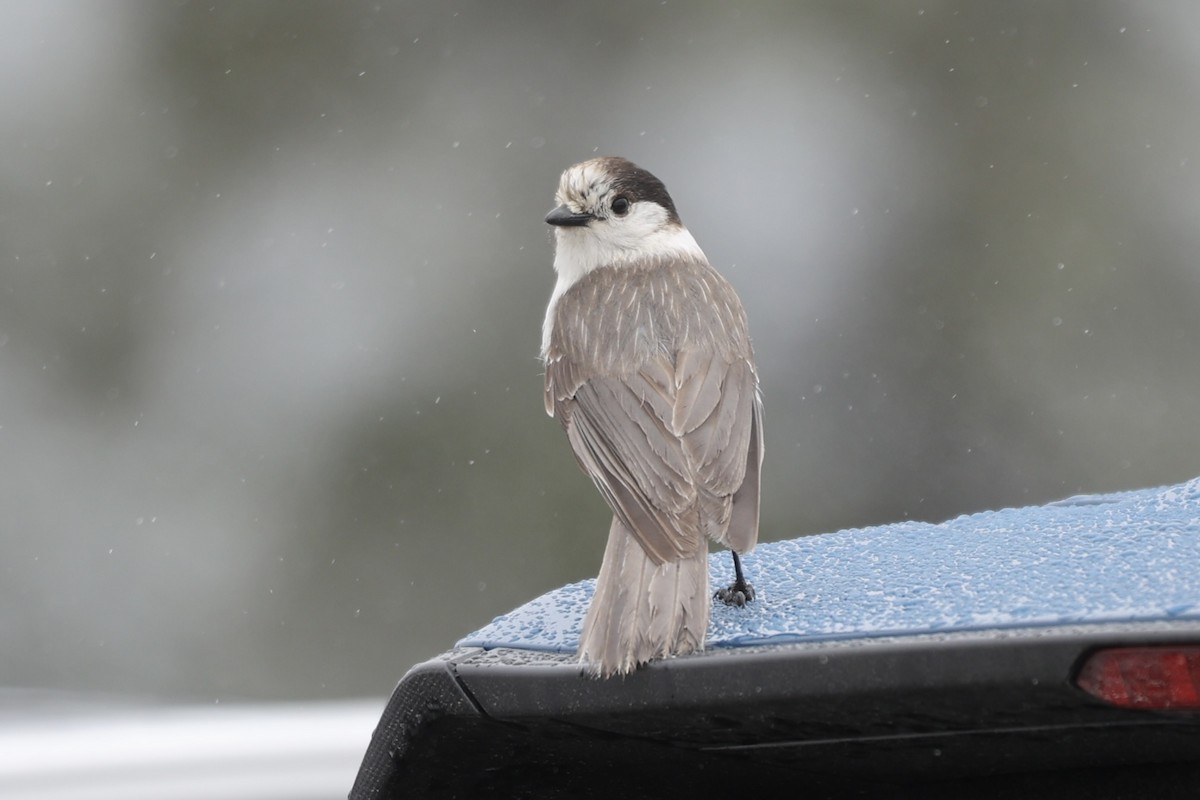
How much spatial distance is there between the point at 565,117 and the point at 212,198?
102 inches

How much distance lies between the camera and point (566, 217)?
402cm

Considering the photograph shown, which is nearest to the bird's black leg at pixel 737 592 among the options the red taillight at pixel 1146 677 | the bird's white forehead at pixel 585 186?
the red taillight at pixel 1146 677

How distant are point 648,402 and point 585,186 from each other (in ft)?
3.91

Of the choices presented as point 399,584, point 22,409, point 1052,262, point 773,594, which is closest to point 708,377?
point 773,594

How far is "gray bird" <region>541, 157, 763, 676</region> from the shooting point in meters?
2.20

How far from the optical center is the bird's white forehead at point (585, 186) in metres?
4.13

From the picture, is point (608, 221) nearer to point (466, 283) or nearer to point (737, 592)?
point (737, 592)

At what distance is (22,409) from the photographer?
11.4 metres

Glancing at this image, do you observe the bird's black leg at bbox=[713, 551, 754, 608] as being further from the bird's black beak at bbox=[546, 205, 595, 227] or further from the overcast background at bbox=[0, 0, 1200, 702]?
the overcast background at bbox=[0, 0, 1200, 702]

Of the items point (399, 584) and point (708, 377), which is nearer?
point (708, 377)

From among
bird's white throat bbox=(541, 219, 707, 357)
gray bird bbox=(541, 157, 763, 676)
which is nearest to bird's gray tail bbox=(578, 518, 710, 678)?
gray bird bbox=(541, 157, 763, 676)

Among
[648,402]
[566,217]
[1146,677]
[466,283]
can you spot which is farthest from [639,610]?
[466,283]

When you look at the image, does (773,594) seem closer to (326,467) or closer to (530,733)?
(530,733)

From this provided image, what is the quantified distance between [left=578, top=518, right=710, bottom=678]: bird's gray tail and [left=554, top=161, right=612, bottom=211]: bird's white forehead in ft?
5.61
